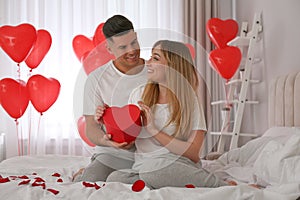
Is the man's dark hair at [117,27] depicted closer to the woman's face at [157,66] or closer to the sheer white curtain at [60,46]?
the woman's face at [157,66]

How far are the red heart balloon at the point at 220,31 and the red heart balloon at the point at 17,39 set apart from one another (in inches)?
53.1

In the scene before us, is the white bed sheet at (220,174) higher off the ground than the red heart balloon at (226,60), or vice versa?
the red heart balloon at (226,60)

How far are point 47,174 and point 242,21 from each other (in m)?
2.48

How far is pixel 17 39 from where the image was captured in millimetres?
3039

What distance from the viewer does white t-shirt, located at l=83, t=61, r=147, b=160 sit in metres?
1.73

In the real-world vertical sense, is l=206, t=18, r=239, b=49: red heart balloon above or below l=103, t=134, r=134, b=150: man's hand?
above

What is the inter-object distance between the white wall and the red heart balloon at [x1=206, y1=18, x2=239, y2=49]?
0.82ft

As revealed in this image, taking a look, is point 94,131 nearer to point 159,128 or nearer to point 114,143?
point 114,143

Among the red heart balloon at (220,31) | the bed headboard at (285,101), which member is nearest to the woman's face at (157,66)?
the bed headboard at (285,101)

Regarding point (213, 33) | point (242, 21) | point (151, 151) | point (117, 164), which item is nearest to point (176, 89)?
point (151, 151)

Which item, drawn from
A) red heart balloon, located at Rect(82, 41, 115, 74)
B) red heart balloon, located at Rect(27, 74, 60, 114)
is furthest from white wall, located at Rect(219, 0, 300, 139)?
red heart balloon, located at Rect(27, 74, 60, 114)

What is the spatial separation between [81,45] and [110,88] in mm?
1643

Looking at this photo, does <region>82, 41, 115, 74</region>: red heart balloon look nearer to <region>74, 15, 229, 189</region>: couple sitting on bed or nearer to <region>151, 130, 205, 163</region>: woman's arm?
<region>74, 15, 229, 189</region>: couple sitting on bed

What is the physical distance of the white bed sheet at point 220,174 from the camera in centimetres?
127
